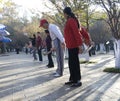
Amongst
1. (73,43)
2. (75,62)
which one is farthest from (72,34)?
(75,62)

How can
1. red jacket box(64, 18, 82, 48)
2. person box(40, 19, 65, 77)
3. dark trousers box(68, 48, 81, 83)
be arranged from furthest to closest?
person box(40, 19, 65, 77) → dark trousers box(68, 48, 81, 83) → red jacket box(64, 18, 82, 48)

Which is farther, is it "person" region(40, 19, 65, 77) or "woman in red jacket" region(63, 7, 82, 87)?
"person" region(40, 19, 65, 77)

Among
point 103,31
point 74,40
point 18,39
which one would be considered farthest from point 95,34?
point 74,40

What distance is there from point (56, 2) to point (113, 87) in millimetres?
18050

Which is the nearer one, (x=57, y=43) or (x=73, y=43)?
(x=73, y=43)

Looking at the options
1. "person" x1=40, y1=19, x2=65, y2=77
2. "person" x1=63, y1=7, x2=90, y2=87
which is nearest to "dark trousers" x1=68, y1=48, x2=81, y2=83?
"person" x1=63, y1=7, x2=90, y2=87

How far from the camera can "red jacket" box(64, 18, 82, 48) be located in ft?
28.8

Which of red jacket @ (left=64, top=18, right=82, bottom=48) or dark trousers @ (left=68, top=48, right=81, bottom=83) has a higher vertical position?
red jacket @ (left=64, top=18, right=82, bottom=48)

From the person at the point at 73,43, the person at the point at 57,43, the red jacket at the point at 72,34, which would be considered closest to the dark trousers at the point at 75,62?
the person at the point at 73,43

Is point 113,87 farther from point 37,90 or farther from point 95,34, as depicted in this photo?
point 95,34

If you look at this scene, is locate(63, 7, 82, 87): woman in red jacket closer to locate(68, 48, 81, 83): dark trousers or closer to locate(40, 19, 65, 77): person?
locate(68, 48, 81, 83): dark trousers

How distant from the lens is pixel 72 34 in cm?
895

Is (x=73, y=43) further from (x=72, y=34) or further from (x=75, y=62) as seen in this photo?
(x=75, y=62)

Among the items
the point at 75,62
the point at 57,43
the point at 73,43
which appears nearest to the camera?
the point at 73,43
